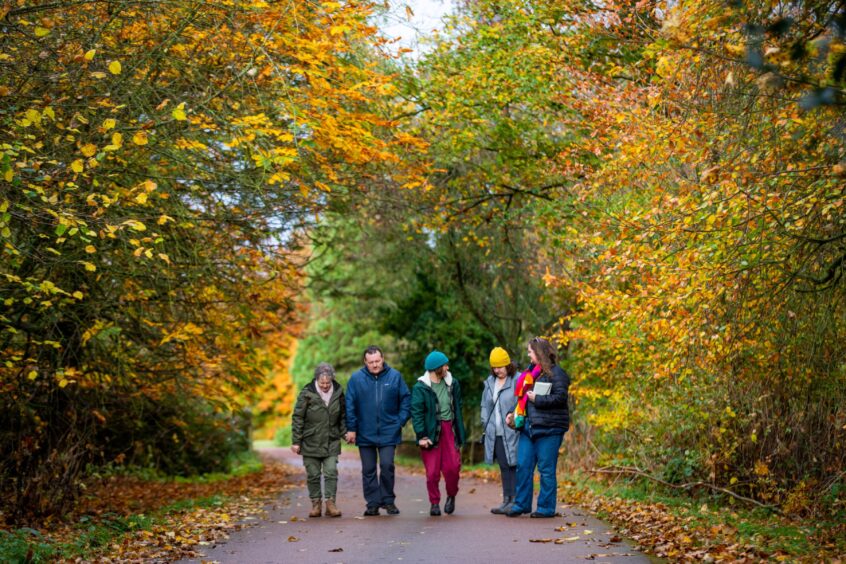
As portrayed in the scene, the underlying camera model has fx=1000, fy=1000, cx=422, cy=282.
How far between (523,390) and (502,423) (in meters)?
0.77

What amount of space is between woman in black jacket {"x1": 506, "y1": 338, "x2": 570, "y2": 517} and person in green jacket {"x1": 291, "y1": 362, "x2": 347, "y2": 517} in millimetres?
2389

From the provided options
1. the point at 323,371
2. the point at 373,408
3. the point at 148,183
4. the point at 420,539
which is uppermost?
the point at 148,183

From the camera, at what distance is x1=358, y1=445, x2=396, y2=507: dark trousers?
12.6m

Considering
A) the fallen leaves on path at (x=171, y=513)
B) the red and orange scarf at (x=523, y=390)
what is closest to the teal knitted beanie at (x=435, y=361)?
the red and orange scarf at (x=523, y=390)

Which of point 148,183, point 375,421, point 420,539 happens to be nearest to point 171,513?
point 375,421

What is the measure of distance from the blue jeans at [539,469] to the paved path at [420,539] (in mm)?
199

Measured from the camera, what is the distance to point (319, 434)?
42.0ft

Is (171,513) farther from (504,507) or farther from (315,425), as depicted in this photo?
(504,507)

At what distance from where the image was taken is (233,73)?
1209 cm

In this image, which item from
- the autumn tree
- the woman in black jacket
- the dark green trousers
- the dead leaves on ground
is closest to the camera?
the dead leaves on ground

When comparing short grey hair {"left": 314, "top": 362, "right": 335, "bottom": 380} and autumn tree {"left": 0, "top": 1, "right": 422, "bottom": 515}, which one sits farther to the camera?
short grey hair {"left": 314, "top": 362, "right": 335, "bottom": 380}

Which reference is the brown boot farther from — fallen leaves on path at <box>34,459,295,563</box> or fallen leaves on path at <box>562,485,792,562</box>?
fallen leaves on path at <box>562,485,792,562</box>

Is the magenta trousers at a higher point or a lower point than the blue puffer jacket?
lower

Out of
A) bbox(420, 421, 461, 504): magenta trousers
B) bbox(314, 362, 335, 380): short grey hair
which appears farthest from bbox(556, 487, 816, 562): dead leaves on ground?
bbox(314, 362, 335, 380): short grey hair
